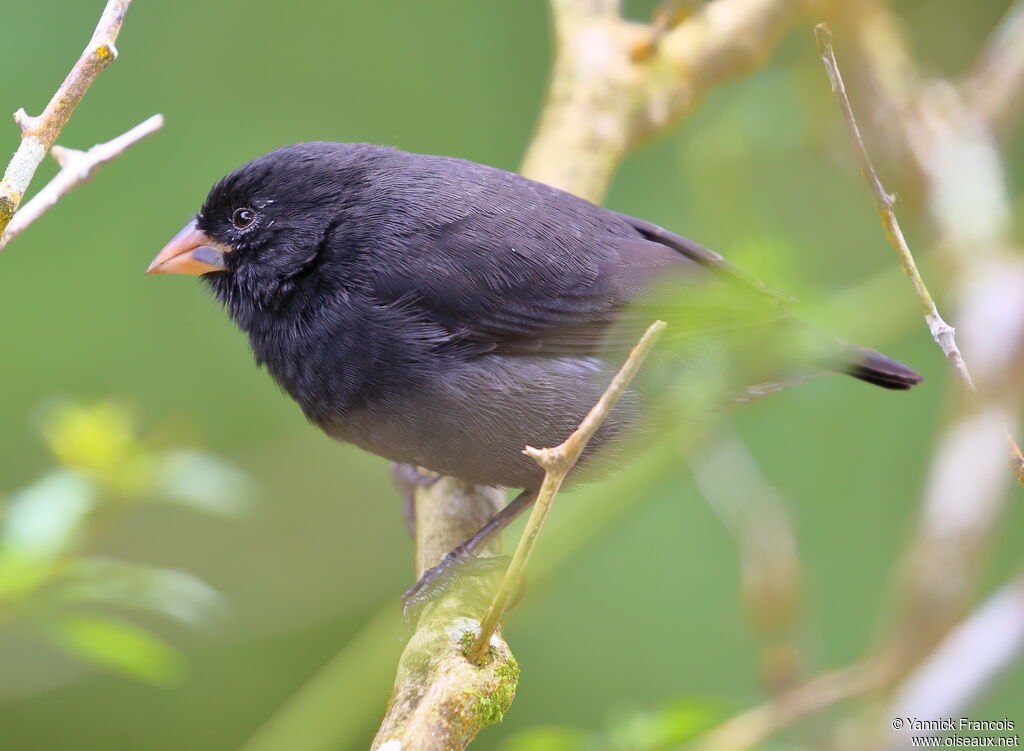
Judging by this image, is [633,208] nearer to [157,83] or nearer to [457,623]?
[157,83]

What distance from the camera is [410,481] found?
3410 millimetres

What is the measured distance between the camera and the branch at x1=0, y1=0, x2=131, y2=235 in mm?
1652

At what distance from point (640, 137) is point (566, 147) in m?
0.32

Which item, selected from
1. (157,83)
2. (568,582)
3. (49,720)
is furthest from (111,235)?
(568,582)

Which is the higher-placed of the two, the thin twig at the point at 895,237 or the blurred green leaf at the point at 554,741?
the thin twig at the point at 895,237

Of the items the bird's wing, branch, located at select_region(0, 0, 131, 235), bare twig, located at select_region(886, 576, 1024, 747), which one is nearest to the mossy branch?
the bird's wing

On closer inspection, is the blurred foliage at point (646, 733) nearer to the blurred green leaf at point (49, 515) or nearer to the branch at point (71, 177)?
the blurred green leaf at point (49, 515)

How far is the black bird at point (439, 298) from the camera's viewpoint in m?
2.80

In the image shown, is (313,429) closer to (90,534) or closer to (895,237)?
(90,534)

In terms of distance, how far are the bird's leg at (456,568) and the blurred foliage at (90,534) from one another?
0.67m

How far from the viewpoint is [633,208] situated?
5.81m

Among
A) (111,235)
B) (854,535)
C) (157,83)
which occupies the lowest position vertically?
(854,535)

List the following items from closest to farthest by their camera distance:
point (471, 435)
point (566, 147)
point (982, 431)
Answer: point (471, 435)
point (982, 431)
point (566, 147)

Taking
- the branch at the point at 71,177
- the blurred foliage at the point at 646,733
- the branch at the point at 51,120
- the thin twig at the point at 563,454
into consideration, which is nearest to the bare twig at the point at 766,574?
the blurred foliage at the point at 646,733
